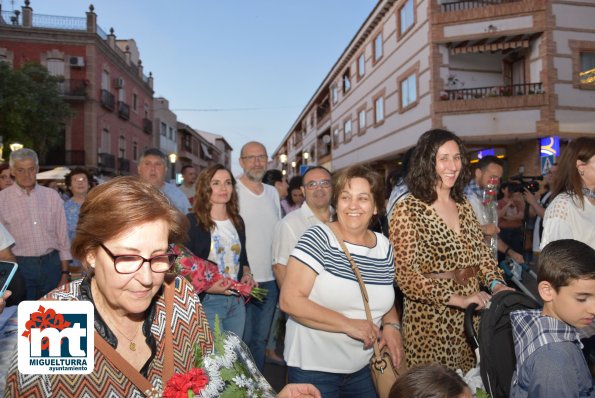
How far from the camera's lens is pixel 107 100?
30672 millimetres

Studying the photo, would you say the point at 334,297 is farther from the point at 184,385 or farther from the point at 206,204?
the point at 206,204

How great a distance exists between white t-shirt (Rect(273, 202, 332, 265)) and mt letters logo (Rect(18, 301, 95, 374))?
3012mm

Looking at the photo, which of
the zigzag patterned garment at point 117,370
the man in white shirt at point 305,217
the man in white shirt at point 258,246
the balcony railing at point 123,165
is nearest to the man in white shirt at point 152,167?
the man in white shirt at point 258,246

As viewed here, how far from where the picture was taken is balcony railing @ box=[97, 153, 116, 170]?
2992cm

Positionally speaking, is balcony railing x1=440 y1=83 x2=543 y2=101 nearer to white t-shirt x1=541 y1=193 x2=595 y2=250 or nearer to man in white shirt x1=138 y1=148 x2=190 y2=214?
man in white shirt x1=138 y1=148 x2=190 y2=214

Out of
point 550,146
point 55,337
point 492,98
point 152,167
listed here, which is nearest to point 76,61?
point 492,98

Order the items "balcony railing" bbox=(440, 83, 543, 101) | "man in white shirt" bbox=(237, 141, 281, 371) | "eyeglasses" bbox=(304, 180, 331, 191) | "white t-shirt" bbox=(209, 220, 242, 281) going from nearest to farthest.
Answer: "white t-shirt" bbox=(209, 220, 242, 281)
"eyeglasses" bbox=(304, 180, 331, 191)
"man in white shirt" bbox=(237, 141, 281, 371)
"balcony railing" bbox=(440, 83, 543, 101)

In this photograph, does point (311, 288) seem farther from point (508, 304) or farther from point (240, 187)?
point (240, 187)

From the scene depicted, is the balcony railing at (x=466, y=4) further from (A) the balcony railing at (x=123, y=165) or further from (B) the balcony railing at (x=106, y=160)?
(A) the balcony railing at (x=123, y=165)

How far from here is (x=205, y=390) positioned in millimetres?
1293

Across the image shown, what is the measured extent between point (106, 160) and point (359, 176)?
30719mm

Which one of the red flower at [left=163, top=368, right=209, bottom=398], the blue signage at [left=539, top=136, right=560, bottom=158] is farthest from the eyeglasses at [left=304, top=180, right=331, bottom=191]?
the blue signage at [left=539, top=136, right=560, bottom=158]

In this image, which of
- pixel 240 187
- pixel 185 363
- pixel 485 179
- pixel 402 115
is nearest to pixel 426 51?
pixel 402 115

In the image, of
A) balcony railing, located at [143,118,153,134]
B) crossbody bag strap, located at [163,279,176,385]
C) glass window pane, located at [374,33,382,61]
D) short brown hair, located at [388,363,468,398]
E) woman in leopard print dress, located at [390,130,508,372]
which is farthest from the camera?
balcony railing, located at [143,118,153,134]
